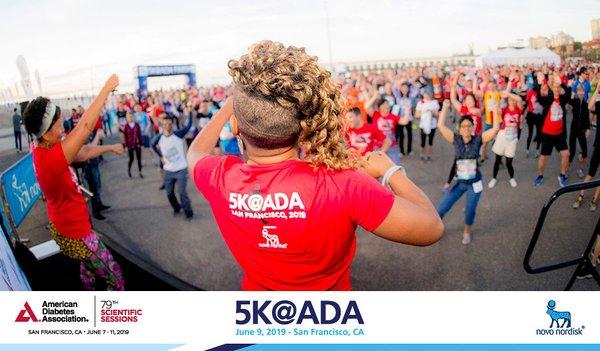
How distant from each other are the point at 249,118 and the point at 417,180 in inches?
261

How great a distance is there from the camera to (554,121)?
244 inches

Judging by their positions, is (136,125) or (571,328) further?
(136,125)

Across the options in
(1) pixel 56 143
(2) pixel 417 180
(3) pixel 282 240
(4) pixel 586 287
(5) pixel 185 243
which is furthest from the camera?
(2) pixel 417 180

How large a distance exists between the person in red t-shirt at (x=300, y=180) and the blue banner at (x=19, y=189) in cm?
443

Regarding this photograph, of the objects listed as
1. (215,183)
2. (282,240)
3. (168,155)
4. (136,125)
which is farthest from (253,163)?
(136,125)

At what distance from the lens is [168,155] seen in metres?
6.02

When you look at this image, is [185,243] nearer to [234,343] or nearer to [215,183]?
[234,343]

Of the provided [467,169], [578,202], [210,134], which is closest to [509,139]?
[578,202]

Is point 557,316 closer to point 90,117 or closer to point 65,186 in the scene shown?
point 90,117

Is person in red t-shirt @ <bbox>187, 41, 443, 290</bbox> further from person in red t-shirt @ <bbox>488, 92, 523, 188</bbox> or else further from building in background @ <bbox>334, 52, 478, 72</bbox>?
building in background @ <bbox>334, 52, 478, 72</bbox>

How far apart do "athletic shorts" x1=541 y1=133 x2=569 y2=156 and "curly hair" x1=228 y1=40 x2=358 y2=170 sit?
20.7ft

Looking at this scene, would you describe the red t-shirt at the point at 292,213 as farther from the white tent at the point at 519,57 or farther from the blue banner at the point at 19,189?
the white tent at the point at 519,57

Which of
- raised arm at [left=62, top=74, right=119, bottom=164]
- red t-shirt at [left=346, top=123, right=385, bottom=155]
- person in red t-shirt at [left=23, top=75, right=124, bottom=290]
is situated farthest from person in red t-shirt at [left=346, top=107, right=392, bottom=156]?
raised arm at [left=62, top=74, right=119, bottom=164]

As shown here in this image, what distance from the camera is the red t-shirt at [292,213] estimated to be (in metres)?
1.16
